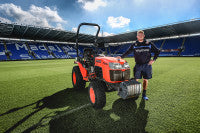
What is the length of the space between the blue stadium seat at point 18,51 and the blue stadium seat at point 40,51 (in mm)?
1762

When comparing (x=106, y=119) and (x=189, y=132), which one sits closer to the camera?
(x=189, y=132)

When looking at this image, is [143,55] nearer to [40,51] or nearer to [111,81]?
[111,81]

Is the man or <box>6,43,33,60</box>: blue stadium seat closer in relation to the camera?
the man

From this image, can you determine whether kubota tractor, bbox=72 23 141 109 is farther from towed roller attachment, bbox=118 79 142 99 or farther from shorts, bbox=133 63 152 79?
shorts, bbox=133 63 152 79

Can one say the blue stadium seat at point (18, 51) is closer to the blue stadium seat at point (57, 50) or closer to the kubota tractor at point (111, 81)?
the blue stadium seat at point (57, 50)

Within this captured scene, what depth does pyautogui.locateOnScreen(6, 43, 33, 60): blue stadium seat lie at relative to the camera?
26.8m

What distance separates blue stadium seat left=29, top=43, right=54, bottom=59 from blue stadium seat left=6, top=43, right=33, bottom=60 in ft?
5.78

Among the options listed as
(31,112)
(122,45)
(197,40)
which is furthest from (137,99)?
(122,45)

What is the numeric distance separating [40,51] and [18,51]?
5228 mm

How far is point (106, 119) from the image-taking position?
1903 mm

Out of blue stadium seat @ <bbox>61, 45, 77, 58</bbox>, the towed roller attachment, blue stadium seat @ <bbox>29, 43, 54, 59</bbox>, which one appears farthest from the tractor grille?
blue stadium seat @ <bbox>61, 45, 77, 58</bbox>

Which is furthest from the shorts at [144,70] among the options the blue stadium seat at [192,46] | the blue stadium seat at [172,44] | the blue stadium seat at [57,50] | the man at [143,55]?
the blue stadium seat at [172,44]

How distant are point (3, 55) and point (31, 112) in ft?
105

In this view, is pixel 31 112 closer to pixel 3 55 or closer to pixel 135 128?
pixel 135 128
